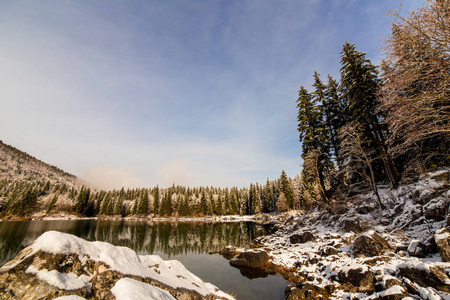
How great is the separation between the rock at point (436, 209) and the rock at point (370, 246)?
3.15 meters

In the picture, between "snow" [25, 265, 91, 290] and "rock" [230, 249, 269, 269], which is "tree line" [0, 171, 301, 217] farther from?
"snow" [25, 265, 91, 290]

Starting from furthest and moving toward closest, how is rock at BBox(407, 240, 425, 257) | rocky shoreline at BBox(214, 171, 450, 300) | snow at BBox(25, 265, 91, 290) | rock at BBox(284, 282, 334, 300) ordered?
rock at BBox(284, 282, 334, 300)
rock at BBox(407, 240, 425, 257)
rocky shoreline at BBox(214, 171, 450, 300)
snow at BBox(25, 265, 91, 290)

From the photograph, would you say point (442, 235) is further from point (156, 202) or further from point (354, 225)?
point (156, 202)

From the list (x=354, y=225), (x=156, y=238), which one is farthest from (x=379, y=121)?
(x=156, y=238)

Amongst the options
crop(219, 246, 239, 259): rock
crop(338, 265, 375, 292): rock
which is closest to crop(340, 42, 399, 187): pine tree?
crop(338, 265, 375, 292): rock

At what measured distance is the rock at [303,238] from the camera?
1897 cm

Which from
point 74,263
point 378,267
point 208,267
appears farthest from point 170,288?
point 208,267

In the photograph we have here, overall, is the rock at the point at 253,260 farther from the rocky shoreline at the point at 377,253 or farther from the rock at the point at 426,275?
the rock at the point at 426,275

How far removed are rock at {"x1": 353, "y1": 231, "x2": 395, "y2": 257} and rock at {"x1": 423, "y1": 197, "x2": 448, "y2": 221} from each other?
3152mm

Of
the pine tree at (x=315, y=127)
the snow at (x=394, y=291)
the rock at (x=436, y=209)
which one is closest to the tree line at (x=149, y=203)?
the pine tree at (x=315, y=127)

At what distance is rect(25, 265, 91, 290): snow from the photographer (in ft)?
15.5

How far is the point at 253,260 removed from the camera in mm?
17266

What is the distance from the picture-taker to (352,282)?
9.77 metres

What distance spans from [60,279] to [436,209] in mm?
18402
